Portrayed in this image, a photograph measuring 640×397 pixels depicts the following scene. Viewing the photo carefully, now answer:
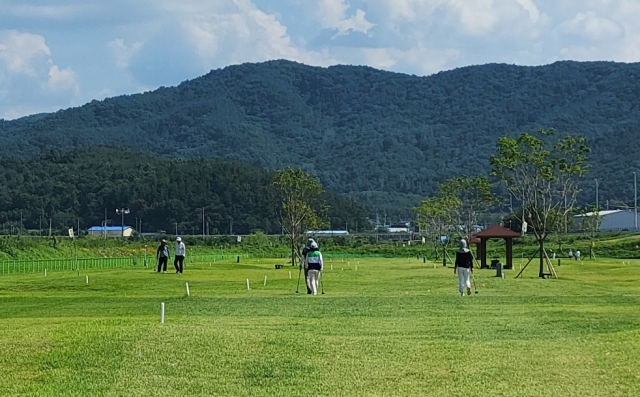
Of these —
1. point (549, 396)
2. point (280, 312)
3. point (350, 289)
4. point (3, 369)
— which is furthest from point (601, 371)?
point (350, 289)

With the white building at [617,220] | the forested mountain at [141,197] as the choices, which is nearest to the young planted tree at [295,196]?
the forested mountain at [141,197]

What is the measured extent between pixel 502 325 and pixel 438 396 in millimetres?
8001

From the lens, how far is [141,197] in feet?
557

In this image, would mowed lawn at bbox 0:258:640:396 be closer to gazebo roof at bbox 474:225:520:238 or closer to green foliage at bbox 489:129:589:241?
green foliage at bbox 489:129:589:241

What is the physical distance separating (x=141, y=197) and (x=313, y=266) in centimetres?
14101

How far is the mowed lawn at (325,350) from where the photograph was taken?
12.6 meters

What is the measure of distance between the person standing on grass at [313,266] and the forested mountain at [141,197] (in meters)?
135

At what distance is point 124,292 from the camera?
117 feet

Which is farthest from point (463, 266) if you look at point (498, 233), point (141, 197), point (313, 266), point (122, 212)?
point (141, 197)

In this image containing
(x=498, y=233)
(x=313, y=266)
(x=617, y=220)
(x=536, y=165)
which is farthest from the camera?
(x=617, y=220)

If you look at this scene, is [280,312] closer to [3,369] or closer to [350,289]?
[3,369]

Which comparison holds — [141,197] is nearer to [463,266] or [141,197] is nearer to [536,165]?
[536,165]

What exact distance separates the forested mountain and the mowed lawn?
469 ft

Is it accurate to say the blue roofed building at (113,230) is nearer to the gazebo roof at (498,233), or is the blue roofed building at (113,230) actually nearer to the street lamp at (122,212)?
the street lamp at (122,212)
